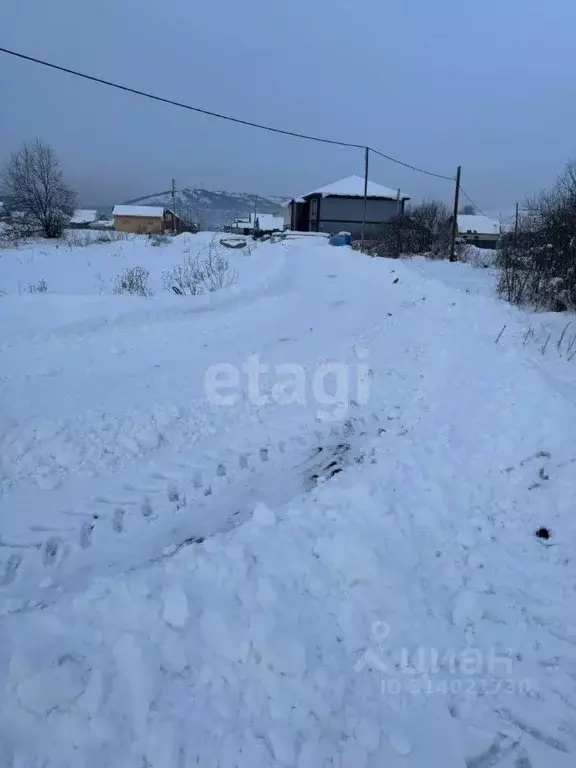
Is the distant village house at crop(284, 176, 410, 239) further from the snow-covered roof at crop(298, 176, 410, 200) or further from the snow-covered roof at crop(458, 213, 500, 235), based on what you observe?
the snow-covered roof at crop(458, 213, 500, 235)

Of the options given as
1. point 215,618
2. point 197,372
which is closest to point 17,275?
point 197,372

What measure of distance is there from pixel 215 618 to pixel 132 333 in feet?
18.9

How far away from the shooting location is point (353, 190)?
41.0m

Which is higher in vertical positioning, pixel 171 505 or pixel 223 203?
pixel 223 203

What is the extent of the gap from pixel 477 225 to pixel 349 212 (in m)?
28.0

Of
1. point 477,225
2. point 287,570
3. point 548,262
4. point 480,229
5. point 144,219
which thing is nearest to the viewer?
point 287,570

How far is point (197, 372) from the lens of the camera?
5.99m

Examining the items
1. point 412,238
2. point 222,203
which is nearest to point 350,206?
point 412,238

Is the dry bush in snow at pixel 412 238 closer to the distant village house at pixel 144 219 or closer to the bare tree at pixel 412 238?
the bare tree at pixel 412 238

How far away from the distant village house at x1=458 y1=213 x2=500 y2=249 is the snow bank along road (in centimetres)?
5753

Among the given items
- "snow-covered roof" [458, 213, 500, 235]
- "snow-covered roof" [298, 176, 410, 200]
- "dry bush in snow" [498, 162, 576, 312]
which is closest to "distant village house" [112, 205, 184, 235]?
"snow-covered roof" [298, 176, 410, 200]

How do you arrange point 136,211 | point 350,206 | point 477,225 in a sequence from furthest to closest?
point 136,211, point 477,225, point 350,206

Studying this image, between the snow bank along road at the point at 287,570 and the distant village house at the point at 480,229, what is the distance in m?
57.5

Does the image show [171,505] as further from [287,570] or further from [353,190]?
[353,190]
